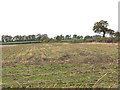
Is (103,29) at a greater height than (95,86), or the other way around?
(103,29)

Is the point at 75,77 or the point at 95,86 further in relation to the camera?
the point at 75,77

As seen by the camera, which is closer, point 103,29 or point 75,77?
point 75,77

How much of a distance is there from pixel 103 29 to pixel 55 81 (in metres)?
64.0

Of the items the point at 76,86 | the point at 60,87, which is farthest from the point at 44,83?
the point at 76,86

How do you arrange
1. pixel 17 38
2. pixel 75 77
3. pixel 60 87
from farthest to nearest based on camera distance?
pixel 17 38 < pixel 75 77 < pixel 60 87

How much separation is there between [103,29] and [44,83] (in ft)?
211

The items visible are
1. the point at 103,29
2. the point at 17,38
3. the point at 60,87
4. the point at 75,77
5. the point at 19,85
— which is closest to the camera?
the point at 60,87

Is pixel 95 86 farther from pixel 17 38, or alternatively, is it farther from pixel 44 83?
pixel 17 38

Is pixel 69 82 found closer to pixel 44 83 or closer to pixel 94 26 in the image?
pixel 44 83

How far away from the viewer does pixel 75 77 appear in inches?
262

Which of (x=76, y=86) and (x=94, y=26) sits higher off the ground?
(x=94, y=26)

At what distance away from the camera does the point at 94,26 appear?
6619 centimetres

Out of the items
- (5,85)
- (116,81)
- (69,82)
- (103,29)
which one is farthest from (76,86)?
(103,29)

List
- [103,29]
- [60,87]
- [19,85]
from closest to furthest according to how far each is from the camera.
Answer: [60,87] < [19,85] < [103,29]
